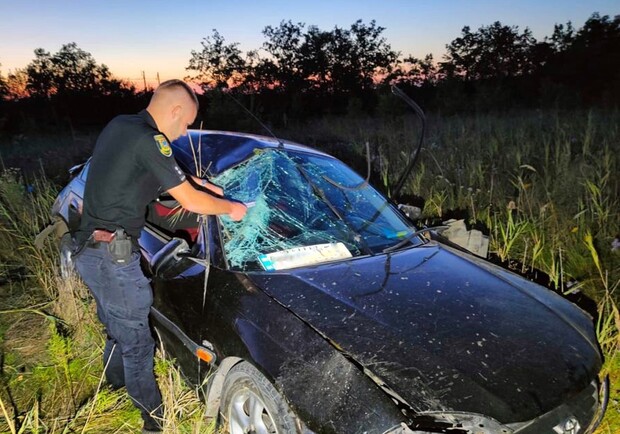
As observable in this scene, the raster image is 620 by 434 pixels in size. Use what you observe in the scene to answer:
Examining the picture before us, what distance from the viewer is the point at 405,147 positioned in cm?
787

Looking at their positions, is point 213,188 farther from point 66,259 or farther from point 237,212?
point 66,259

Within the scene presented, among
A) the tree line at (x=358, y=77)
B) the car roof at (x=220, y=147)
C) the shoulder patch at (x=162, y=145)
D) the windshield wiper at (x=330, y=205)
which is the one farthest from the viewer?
the tree line at (x=358, y=77)

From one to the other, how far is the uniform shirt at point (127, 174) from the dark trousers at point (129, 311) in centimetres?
15

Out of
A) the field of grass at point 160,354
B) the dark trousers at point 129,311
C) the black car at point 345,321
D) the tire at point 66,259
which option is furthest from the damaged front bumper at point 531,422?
the tire at point 66,259

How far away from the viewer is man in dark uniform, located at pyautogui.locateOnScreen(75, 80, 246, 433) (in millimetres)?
1991

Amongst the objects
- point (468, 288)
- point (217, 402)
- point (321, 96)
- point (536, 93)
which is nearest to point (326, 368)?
point (217, 402)

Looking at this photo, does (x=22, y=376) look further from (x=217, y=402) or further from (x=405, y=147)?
(x=405, y=147)

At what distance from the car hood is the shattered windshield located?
5.5 inches

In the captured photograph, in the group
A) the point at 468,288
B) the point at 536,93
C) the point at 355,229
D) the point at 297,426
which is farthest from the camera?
the point at 536,93

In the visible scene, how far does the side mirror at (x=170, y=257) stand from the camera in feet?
6.90

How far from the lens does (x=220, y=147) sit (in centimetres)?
273

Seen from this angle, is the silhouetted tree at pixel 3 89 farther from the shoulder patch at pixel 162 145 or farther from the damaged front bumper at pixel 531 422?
the damaged front bumper at pixel 531 422

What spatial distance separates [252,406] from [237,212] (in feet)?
3.00

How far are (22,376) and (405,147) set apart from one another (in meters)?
6.77
